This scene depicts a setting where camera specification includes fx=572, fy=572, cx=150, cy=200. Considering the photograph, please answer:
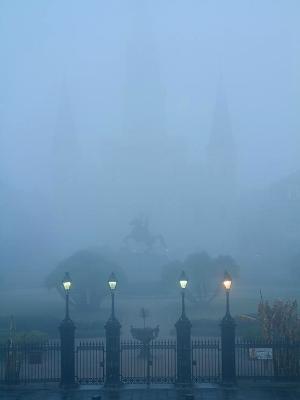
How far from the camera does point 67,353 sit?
23953 mm

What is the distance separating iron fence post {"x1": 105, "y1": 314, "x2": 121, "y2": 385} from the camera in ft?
78.3

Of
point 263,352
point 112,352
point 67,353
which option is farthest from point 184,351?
point 67,353

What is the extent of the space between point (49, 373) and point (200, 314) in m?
21.7

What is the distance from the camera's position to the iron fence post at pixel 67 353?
2394 centimetres

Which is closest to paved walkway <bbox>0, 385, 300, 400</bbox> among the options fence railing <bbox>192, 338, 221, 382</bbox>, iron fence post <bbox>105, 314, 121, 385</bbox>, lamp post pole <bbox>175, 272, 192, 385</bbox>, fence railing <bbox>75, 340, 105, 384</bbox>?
iron fence post <bbox>105, 314, 121, 385</bbox>

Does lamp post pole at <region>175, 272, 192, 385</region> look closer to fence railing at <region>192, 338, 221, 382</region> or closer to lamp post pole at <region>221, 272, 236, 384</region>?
fence railing at <region>192, 338, 221, 382</region>

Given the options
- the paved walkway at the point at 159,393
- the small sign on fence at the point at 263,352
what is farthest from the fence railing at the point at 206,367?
the small sign on fence at the point at 263,352

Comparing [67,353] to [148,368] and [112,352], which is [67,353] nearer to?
[112,352]

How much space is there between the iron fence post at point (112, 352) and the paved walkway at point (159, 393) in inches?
22.0

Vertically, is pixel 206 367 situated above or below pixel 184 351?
below

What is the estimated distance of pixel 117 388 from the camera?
77.5ft

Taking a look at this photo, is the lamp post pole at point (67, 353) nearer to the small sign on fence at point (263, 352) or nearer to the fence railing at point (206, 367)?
the fence railing at point (206, 367)

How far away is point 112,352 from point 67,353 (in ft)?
6.20

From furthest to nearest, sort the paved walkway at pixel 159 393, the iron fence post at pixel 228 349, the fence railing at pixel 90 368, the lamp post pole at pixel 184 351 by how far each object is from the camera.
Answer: the fence railing at pixel 90 368 < the lamp post pole at pixel 184 351 < the iron fence post at pixel 228 349 < the paved walkway at pixel 159 393
